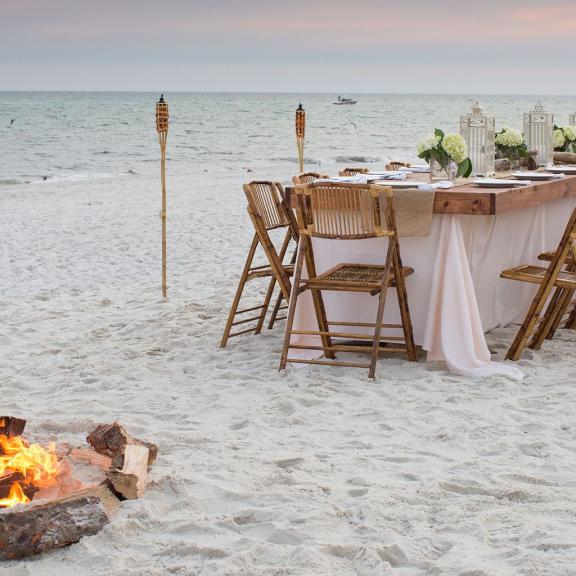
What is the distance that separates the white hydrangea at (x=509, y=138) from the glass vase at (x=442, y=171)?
39.1 inches

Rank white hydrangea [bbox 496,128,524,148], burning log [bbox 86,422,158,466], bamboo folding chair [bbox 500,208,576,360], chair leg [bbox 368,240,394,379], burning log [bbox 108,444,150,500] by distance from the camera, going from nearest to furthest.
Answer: burning log [bbox 108,444,150,500] < burning log [bbox 86,422,158,466] < chair leg [bbox 368,240,394,379] < bamboo folding chair [bbox 500,208,576,360] < white hydrangea [bbox 496,128,524,148]

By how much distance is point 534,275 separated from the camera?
4957mm

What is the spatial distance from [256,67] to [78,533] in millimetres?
54025

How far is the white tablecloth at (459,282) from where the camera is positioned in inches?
184

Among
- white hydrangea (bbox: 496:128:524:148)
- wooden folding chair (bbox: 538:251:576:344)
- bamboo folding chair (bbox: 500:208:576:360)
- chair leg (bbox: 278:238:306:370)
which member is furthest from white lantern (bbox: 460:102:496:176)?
chair leg (bbox: 278:238:306:370)

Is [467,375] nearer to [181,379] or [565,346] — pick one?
[565,346]

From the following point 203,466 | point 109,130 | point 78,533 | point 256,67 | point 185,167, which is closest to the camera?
point 78,533

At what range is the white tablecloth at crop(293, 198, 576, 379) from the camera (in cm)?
468

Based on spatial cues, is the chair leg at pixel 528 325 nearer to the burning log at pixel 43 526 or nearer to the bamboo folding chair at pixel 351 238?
the bamboo folding chair at pixel 351 238

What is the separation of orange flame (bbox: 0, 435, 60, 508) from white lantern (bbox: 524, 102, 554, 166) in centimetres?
415

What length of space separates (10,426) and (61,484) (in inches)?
11.2

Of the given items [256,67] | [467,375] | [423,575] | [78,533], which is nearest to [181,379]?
[467,375]

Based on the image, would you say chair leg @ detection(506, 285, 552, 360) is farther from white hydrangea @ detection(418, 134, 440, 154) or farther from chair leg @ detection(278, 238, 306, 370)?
chair leg @ detection(278, 238, 306, 370)

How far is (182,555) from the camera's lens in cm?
278
